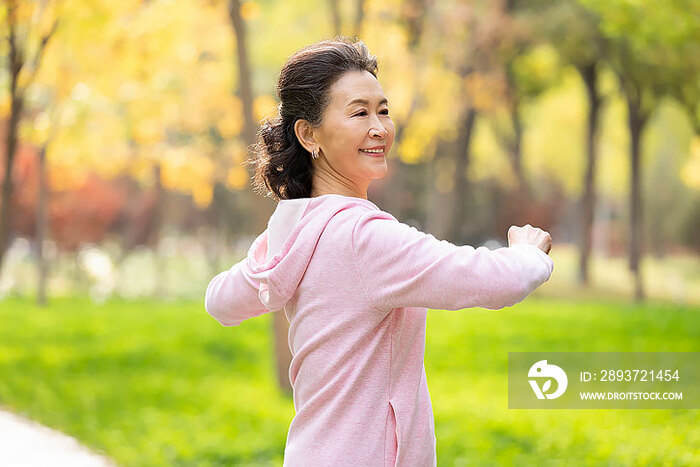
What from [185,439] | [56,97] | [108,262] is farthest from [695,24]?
[108,262]

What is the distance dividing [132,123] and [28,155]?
19.4 feet

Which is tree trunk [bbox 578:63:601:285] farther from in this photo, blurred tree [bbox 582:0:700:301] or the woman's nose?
the woman's nose

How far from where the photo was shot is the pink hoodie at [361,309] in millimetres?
1500

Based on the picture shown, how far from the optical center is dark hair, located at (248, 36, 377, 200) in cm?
173

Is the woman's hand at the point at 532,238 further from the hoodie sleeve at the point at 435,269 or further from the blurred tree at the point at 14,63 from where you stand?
the blurred tree at the point at 14,63

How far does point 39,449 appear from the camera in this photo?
18.3 ft

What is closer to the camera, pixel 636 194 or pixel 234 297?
pixel 234 297

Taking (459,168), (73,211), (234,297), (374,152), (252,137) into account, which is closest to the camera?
(374,152)

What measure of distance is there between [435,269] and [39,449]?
4.85 metres

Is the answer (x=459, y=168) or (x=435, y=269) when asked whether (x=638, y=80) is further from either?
(x=435, y=269)

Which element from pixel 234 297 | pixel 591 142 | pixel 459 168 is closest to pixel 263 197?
pixel 234 297

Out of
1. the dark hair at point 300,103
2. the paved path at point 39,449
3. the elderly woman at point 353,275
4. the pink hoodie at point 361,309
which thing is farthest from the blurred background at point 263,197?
the pink hoodie at point 361,309

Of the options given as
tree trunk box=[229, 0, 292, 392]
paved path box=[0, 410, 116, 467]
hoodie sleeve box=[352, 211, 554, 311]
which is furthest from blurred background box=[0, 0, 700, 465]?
hoodie sleeve box=[352, 211, 554, 311]

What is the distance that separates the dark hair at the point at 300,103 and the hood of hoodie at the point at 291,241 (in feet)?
0.37
